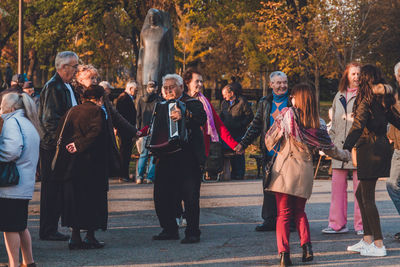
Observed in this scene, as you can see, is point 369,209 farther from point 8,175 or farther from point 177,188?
point 8,175

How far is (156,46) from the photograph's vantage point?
17.5 m

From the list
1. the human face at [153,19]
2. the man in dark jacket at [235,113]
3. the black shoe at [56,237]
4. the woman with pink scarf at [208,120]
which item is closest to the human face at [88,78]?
the woman with pink scarf at [208,120]

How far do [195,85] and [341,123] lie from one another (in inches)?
72.0

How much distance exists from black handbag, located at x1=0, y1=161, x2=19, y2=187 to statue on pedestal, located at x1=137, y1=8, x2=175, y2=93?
1167 centimetres

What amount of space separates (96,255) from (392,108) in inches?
131

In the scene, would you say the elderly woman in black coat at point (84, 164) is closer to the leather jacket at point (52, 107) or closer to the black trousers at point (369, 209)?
the leather jacket at point (52, 107)

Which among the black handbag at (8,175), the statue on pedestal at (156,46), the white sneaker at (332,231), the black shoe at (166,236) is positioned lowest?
the black shoe at (166,236)

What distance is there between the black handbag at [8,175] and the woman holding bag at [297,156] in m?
2.30

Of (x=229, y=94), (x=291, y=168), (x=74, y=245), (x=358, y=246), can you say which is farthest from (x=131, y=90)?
(x=291, y=168)

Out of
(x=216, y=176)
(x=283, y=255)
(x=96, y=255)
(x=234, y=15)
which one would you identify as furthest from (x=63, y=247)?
(x=234, y=15)

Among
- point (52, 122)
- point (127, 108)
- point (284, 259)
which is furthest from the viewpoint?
point (127, 108)

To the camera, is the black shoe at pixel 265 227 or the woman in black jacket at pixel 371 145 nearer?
the woman in black jacket at pixel 371 145

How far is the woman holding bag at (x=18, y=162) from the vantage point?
20.0ft

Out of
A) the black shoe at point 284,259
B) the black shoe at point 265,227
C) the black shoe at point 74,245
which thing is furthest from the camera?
the black shoe at point 265,227
